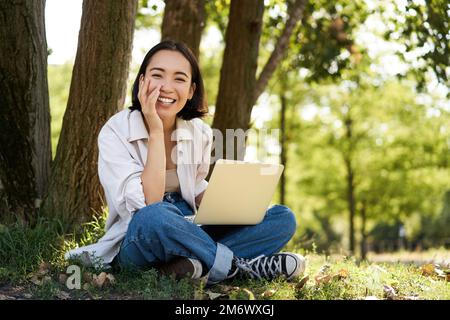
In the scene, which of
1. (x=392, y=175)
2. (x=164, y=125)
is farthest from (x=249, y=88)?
(x=392, y=175)

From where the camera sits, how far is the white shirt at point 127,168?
366cm

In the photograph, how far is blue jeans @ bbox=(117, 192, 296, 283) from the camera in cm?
348

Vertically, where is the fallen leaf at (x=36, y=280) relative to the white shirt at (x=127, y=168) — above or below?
below

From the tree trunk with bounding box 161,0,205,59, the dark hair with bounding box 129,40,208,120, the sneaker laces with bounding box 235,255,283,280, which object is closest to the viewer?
the sneaker laces with bounding box 235,255,283,280

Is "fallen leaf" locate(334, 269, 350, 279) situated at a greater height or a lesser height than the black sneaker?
lesser

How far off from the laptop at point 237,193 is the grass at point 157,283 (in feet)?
1.30

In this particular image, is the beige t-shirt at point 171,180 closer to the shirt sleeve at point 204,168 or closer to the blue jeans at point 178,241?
the blue jeans at point 178,241

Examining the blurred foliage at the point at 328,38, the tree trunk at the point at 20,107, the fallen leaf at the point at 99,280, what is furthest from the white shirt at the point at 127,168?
the blurred foliage at the point at 328,38

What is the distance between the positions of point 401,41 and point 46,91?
198 inches

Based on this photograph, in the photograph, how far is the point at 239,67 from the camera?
7.14 meters

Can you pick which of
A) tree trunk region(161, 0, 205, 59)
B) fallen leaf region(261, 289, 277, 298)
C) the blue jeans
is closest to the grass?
fallen leaf region(261, 289, 277, 298)

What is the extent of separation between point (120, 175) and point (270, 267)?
42.1 inches

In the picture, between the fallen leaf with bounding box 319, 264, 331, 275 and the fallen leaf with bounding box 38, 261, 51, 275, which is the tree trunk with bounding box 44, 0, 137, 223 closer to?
the fallen leaf with bounding box 38, 261, 51, 275
